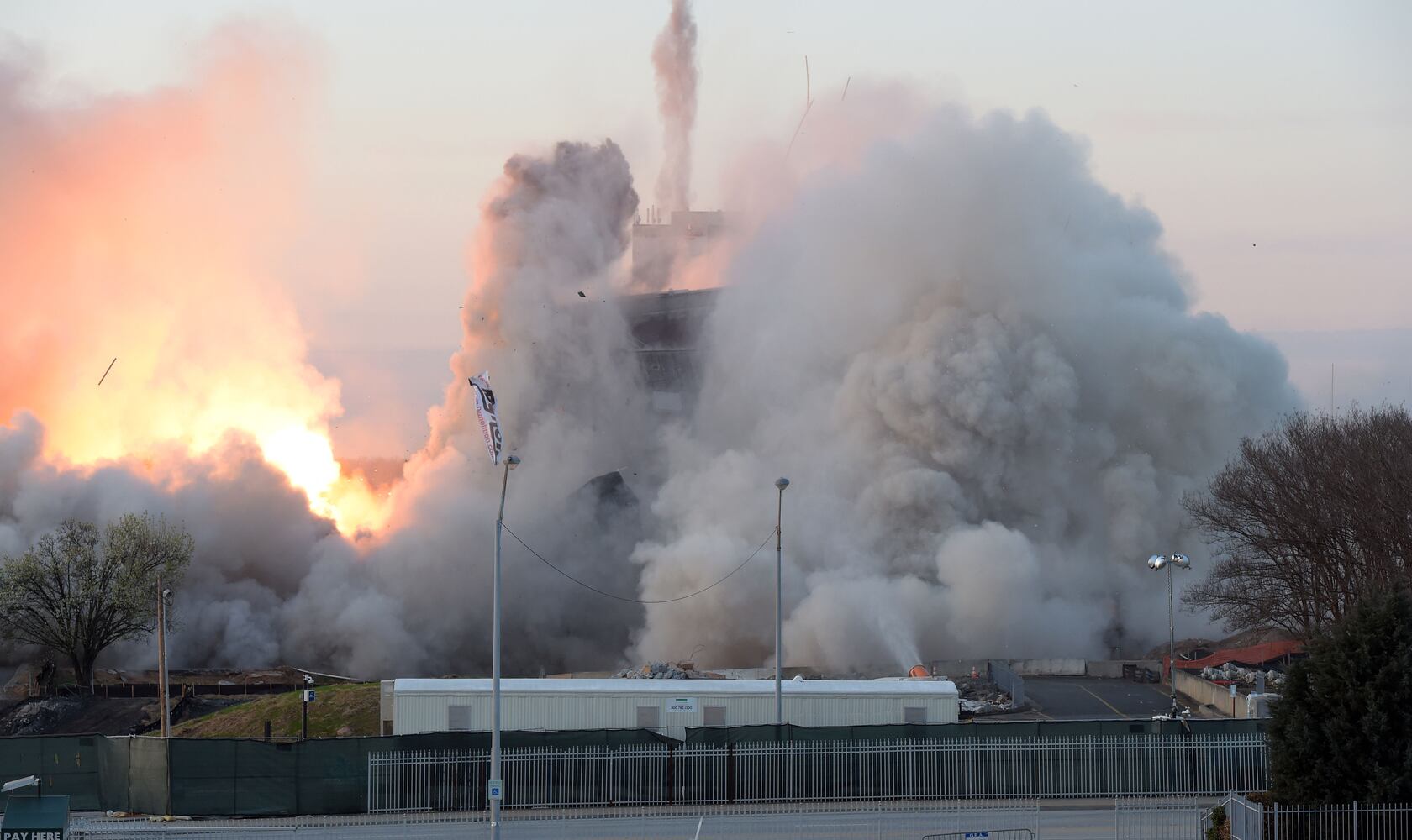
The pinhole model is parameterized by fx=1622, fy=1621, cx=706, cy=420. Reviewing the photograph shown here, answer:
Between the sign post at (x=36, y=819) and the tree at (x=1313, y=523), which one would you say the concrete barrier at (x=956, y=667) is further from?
the sign post at (x=36, y=819)

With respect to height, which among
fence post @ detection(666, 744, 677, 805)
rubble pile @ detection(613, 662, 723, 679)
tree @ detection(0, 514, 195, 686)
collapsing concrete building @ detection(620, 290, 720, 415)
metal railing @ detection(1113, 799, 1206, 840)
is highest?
collapsing concrete building @ detection(620, 290, 720, 415)

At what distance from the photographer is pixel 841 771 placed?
109 ft

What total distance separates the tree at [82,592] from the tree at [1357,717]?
144ft

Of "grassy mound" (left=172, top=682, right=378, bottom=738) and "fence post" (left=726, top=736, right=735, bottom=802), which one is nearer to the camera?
"fence post" (left=726, top=736, right=735, bottom=802)

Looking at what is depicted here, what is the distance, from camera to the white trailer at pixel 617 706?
37312 millimetres

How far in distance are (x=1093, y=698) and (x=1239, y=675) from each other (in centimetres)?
585

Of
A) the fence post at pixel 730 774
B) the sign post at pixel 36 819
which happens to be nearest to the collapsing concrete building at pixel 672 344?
the fence post at pixel 730 774

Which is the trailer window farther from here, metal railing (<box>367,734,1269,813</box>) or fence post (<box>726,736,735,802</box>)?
fence post (<box>726,736,735,802</box>)

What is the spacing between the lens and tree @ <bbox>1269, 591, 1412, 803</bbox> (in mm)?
25484

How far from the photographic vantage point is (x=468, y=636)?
6800 centimetres

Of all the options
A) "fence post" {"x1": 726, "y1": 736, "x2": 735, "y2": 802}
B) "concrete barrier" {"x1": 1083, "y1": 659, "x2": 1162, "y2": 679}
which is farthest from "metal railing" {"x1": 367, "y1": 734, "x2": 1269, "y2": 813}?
"concrete barrier" {"x1": 1083, "y1": 659, "x2": 1162, "y2": 679}

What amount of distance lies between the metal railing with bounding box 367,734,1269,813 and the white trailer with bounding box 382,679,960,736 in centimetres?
344

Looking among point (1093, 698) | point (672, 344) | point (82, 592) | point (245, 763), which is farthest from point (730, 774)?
point (672, 344)

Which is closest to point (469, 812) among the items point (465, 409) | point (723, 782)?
point (723, 782)
